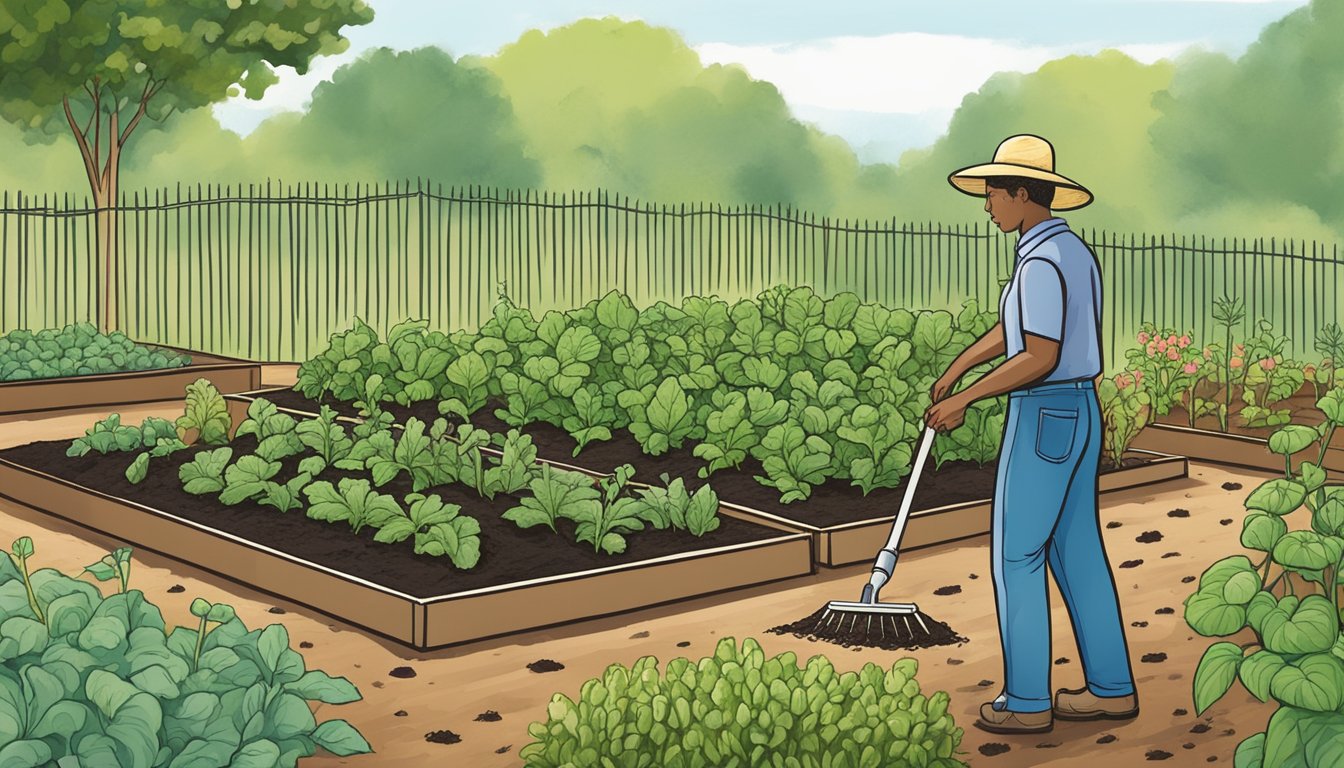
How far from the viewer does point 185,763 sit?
4.30 m

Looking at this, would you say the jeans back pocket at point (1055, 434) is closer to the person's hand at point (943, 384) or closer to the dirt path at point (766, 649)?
the person's hand at point (943, 384)

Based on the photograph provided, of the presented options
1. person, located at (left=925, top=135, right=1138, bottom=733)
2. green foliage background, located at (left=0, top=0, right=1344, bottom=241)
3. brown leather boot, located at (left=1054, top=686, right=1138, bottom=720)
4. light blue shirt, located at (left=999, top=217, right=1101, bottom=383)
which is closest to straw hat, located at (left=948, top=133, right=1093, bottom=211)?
person, located at (left=925, top=135, right=1138, bottom=733)

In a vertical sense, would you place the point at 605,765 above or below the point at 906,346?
below

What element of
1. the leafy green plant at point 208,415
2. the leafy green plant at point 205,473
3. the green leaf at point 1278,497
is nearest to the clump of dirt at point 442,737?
the green leaf at point 1278,497

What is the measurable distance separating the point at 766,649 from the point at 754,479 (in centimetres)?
241

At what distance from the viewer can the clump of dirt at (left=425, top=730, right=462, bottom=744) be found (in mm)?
5578

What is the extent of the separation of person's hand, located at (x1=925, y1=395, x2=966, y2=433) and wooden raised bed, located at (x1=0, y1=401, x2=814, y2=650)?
2135 mm

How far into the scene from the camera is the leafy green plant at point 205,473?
8.59 m

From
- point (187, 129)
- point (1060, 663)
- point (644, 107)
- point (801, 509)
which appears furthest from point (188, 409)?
point (644, 107)

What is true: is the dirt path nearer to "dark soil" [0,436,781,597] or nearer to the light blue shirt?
"dark soil" [0,436,781,597]

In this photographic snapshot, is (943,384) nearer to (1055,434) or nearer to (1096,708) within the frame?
(1055,434)

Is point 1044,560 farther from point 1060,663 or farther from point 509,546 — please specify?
point 509,546

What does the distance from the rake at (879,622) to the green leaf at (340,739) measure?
2.41 metres

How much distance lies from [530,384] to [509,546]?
107 inches
